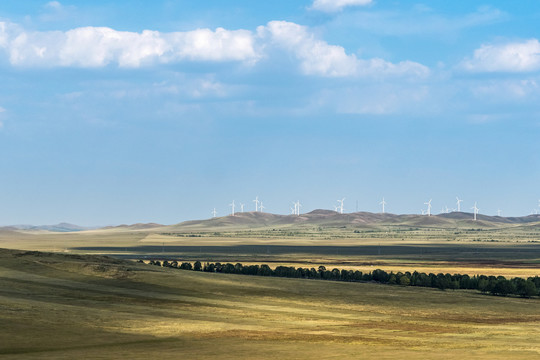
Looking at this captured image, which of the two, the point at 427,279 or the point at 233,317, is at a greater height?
the point at 427,279

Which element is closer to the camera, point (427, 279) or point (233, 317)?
point (233, 317)

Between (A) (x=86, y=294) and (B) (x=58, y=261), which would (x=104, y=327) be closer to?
(A) (x=86, y=294)

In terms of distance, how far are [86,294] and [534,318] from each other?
55405 millimetres

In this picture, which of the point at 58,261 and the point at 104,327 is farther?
the point at 58,261

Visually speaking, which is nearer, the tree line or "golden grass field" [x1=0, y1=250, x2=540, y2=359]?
"golden grass field" [x1=0, y1=250, x2=540, y2=359]

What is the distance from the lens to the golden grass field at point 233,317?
62.7m

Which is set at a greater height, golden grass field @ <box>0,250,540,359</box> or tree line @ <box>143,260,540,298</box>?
tree line @ <box>143,260,540,298</box>

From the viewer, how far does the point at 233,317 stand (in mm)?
85875

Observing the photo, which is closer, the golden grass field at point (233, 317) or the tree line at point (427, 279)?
the golden grass field at point (233, 317)

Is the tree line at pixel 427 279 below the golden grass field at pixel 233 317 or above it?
above

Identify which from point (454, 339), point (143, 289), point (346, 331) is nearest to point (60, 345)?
point (346, 331)

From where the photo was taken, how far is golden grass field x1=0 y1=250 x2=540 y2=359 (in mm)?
62719

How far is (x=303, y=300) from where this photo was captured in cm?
10475

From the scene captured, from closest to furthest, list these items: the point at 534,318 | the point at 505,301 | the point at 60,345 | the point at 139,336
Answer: the point at 60,345 < the point at 139,336 < the point at 534,318 < the point at 505,301
